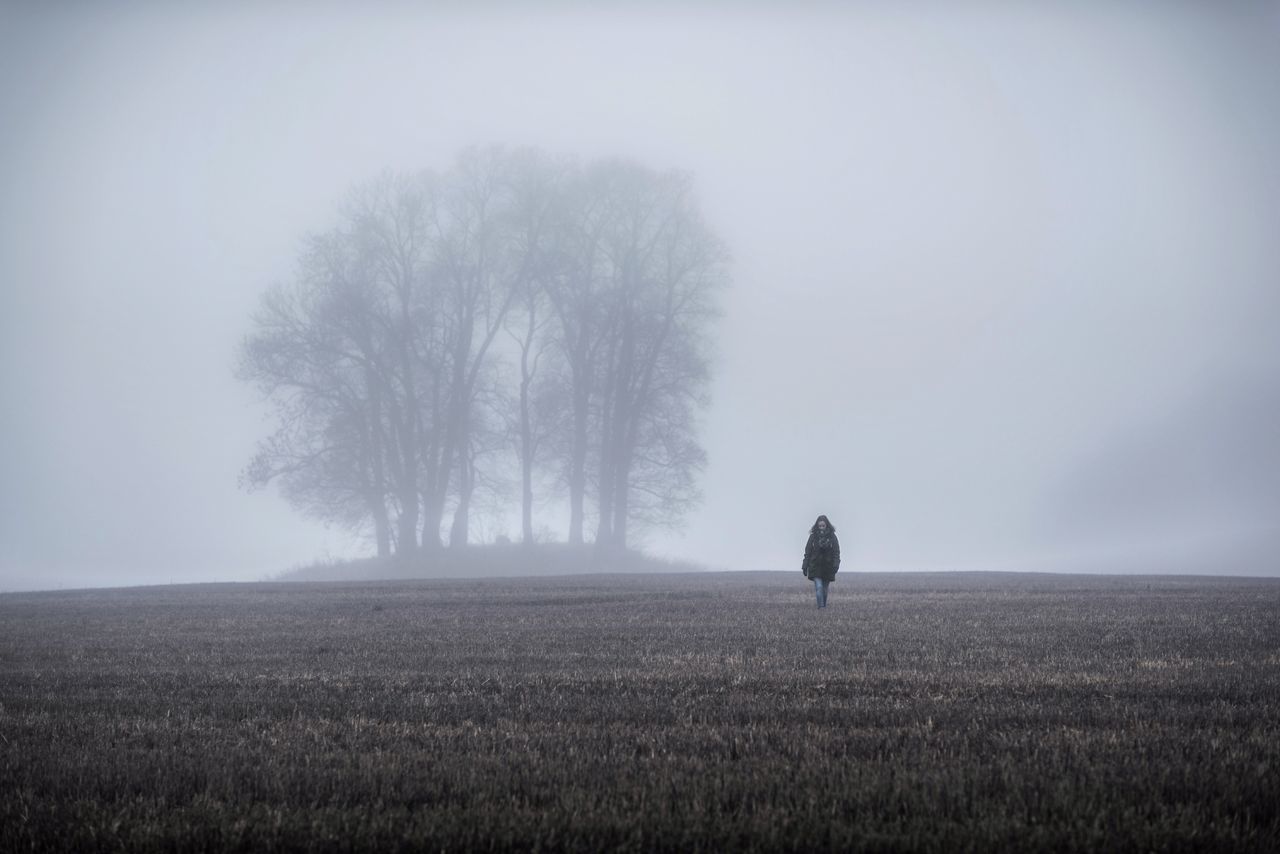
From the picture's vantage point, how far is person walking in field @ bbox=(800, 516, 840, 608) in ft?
79.5

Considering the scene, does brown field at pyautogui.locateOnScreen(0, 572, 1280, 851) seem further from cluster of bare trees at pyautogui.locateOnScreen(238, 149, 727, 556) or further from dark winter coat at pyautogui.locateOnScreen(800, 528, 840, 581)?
cluster of bare trees at pyautogui.locateOnScreen(238, 149, 727, 556)

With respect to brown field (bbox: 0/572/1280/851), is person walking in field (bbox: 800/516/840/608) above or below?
above


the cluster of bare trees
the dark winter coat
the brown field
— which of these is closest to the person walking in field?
the dark winter coat

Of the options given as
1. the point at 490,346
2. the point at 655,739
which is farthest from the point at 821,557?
the point at 490,346

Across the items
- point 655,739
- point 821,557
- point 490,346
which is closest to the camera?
point 655,739

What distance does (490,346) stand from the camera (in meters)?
62.3

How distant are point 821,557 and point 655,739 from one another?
16.2 meters

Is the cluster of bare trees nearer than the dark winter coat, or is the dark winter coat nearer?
the dark winter coat

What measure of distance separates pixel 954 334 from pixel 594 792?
14955cm

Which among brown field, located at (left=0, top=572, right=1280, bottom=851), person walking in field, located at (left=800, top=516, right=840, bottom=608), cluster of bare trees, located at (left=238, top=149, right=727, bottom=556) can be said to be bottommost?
brown field, located at (left=0, top=572, right=1280, bottom=851)

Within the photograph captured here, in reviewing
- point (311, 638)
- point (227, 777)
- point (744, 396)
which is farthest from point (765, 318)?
point (227, 777)

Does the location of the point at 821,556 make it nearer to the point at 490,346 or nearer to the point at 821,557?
the point at 821,557

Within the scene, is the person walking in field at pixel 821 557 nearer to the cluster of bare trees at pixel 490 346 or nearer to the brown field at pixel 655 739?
the brown field at pixel 655 739

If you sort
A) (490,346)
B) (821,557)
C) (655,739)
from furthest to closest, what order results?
(490,346) → (821,557) → (655,739)
